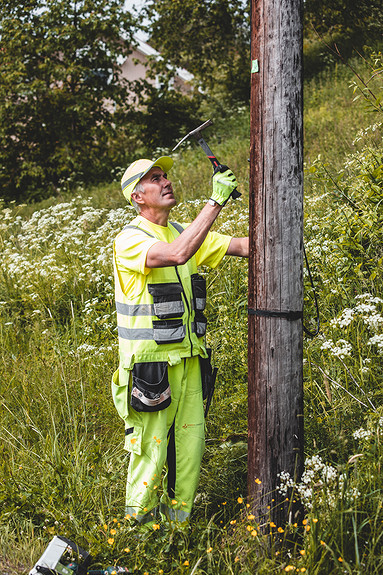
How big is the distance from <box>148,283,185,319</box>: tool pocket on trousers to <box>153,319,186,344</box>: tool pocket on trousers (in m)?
0.03

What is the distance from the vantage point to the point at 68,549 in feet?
8.83

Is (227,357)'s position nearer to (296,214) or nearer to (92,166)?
(296,214)

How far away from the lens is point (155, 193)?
3.12 metres

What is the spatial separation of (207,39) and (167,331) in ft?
59.5

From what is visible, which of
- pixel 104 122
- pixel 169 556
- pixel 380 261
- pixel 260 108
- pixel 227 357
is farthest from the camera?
pixel 104 122

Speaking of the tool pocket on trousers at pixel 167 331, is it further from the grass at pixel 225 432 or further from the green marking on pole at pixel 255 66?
the green marking on pole at pixel 255 66

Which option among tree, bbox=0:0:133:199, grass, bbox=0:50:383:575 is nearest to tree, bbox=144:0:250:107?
tree, bbox=0:0:133:199

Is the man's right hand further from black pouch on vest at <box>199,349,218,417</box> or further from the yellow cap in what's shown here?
black pouch on vest at <box>199,349,218,417</box>

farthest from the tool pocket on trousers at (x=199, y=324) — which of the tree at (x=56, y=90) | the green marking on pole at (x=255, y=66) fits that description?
the tree at (x=56, y=90)

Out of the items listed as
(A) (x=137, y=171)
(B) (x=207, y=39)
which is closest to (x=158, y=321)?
(A) (x=137, y=171)

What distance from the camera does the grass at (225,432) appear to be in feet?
8.13

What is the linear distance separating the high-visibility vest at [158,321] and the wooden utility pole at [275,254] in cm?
47

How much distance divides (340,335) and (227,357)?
1006 mm

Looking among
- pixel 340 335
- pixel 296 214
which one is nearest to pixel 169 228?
pixel 296 214
